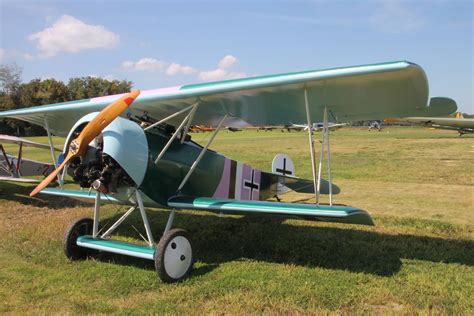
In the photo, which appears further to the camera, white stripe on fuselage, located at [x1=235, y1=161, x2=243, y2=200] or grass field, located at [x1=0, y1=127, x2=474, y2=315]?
white stripe on fuselage, located at [x1=235, y1=161, x2=243, y2=200]

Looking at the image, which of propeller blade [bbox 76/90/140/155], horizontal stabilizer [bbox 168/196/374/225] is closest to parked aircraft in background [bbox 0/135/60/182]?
propeller blade [bbox 76/90/140/155]

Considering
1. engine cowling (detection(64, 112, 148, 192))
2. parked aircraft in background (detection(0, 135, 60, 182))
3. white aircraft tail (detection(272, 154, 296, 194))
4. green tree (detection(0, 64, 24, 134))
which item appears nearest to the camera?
engine cowling (detection(64, 112, 148, 192))

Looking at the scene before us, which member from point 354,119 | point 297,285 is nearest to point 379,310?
point 297,285

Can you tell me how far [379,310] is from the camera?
3869 millimetres

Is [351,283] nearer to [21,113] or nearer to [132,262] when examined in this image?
[132,262]

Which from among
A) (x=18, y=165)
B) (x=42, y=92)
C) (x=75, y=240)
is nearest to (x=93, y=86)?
(x=42, y=92)

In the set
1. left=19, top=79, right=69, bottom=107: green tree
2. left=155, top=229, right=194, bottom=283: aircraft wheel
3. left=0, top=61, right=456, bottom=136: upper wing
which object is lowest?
left=155, top=229, right=194, bottom=283: aircraft wheel

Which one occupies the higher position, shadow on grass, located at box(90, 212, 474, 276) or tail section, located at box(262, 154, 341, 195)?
tail section, located at box(262, 154, 341, 195)

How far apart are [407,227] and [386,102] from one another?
2916mm

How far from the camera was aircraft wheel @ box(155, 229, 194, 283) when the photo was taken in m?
4.46

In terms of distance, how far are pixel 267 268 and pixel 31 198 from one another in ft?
25.6

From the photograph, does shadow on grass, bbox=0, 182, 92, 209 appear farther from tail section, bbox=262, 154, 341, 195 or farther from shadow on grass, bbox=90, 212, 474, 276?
tail section, bbox=262, 154, 341, 195

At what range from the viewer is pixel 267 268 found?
16.4 feet

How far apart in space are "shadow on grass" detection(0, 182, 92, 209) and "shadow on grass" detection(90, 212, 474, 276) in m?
3.00
